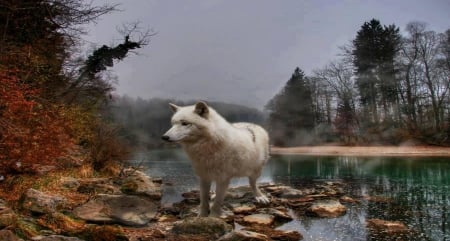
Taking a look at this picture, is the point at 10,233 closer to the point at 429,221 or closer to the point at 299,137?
the point at 429,221

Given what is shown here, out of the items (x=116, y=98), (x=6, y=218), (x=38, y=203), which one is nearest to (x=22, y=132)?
(x=38, y=203)

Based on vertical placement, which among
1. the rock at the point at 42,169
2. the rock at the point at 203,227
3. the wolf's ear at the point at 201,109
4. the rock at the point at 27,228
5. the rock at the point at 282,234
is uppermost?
the wolf's ear at the point at 201,109

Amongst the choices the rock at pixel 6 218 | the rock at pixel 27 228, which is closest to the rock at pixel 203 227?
the rock at pixel 27 228

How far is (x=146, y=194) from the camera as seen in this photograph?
978cm

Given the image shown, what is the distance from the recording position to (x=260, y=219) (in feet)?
23.1

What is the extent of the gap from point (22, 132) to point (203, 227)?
4.10 meters

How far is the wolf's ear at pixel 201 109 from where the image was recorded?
6.28 m

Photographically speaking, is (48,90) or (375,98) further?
(375,98)

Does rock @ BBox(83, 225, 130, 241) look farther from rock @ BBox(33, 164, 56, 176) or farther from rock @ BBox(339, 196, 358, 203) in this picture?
rock @ BBox(339, 196, 358, 203)

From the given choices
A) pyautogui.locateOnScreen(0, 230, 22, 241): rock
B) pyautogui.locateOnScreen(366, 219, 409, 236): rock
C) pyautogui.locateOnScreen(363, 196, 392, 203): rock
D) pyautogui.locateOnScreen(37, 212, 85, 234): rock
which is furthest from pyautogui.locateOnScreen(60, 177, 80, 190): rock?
pyautogui.locateOnScreen(363, 196, 392, 203): rock

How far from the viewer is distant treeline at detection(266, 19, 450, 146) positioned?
3912 centimetres

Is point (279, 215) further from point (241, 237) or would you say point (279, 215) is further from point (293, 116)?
point (293, 116)

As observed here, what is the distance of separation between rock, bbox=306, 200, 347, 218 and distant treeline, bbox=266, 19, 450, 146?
32750 millimetres

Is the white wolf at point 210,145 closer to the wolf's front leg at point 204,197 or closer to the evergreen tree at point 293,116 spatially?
the wolf's front leg at point 204,197
